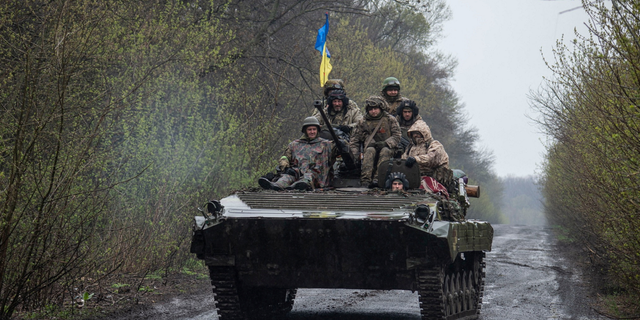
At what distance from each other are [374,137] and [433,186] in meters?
1.23

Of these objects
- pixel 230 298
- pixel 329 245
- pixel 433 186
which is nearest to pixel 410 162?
pixel 433 186

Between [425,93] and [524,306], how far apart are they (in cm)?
3160

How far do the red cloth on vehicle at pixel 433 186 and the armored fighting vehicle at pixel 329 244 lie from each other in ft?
3.30

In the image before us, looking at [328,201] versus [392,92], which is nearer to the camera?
[328,201]

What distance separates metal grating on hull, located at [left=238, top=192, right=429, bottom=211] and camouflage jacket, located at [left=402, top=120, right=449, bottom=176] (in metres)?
1.83

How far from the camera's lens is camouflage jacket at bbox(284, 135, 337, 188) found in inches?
380

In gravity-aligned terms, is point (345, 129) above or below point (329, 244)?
above

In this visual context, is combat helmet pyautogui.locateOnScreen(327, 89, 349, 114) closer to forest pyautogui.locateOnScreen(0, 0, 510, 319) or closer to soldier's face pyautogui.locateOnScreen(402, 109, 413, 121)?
soldier's face pyautogui.locateOnScreen(402, 109, 413, 121)

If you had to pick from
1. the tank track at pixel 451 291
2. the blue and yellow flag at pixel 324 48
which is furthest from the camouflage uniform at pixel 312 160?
the blue and yellow flag at pixel 324 48

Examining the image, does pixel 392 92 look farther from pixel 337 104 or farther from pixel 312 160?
pixel 312 160

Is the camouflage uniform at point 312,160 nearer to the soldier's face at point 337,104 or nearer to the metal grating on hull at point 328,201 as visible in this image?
the metal grating on hull at point 328,201

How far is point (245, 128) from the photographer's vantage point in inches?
592

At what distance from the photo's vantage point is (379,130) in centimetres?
1030

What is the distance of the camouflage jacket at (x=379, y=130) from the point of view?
406 inches
